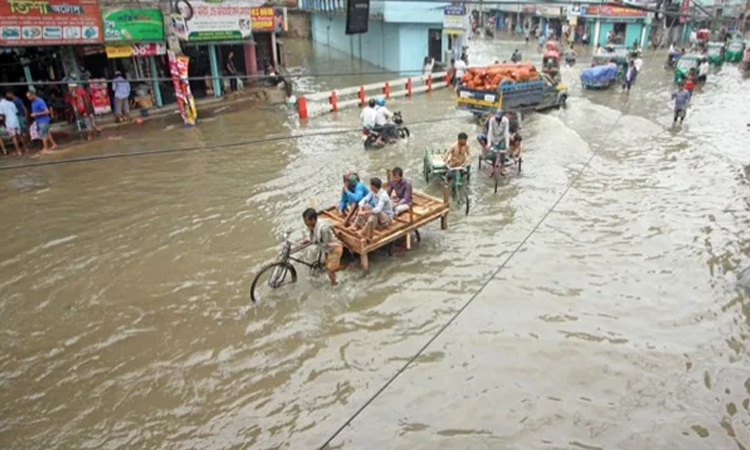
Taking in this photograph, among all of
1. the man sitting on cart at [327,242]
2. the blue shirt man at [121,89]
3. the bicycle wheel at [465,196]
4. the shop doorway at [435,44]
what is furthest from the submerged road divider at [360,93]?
the man sitting on cart at [327,242]

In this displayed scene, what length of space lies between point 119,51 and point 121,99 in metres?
1.64

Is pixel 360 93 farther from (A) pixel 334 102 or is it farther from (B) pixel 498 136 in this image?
(B) pixel 498 136

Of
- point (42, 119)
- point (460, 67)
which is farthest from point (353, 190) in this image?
point (460, 67)

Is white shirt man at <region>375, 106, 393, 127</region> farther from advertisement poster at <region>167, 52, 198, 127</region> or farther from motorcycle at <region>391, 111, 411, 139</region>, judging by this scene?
advertisement poster at <region>167, 52, 198, 127</region>

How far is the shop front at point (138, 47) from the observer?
56.7ft

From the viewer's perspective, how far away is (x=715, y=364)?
6773 mm

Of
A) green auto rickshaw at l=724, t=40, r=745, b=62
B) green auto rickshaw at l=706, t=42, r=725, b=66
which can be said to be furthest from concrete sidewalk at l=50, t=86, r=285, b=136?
green auto rickshaw at l=724, t=40, r=745, b=62

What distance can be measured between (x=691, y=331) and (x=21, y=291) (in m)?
10.7

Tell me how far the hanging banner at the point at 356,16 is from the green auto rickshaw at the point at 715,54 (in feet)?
102

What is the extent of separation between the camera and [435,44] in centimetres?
3209

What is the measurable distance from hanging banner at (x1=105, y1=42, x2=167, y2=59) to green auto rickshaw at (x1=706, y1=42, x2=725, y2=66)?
3533 cm

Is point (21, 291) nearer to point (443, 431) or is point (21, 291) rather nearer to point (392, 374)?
point (392, 374)

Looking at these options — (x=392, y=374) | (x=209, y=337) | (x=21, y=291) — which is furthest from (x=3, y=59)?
(x=392, y=374)

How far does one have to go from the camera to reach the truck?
61.2ft
